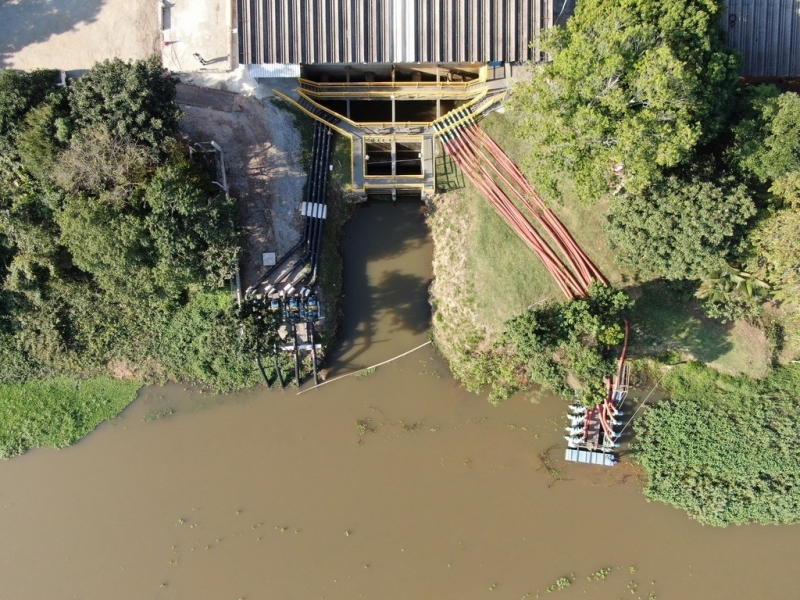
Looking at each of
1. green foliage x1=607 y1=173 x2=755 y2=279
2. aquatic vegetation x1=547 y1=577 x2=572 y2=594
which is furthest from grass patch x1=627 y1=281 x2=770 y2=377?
aquatic vegetation x1=547 y1=577 x2=572 y2=594

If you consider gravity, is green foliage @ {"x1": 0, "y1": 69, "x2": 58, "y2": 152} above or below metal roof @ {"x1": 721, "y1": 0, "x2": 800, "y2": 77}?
below

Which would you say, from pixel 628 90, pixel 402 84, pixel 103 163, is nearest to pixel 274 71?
pixel 402 84

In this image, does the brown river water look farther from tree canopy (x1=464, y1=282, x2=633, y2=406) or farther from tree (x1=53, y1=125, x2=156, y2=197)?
tree (x1=53, y1=125, x2=156, y2=197)

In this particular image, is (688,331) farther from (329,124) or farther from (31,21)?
(31,21)

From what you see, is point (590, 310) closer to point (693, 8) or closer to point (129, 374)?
point (693, 8)

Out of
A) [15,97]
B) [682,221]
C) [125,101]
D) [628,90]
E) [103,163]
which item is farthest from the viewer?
[15,97]
